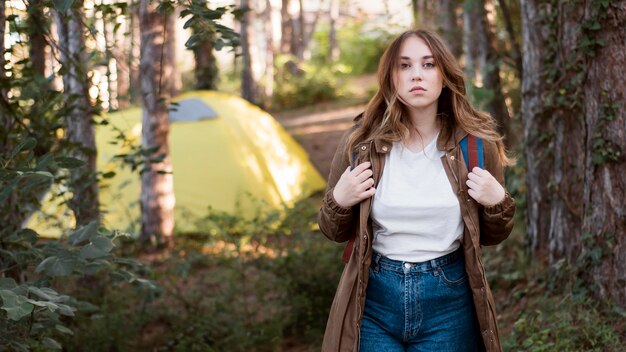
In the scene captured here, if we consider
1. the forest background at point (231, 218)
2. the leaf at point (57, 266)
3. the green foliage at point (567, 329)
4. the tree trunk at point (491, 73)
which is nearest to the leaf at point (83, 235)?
the forest background at point (231, 218)

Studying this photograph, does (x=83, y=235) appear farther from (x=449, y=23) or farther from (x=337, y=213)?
(x=449, y=23)

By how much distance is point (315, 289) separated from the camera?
6523mm

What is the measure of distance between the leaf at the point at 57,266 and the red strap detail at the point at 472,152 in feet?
4.67

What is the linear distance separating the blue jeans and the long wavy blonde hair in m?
0.38

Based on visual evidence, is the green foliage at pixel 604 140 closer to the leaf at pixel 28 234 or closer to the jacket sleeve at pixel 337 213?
the jacket sleeve at pixel 337 213

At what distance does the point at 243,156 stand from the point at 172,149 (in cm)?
85

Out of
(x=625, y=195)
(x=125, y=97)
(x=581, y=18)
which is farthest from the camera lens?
(x=125, y=97)

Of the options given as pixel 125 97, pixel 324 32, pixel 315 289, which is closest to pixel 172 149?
pixel 315 289

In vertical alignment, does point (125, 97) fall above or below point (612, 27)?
below

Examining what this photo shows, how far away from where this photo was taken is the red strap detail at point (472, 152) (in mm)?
2789

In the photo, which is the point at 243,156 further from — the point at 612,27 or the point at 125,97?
the point at 612,27

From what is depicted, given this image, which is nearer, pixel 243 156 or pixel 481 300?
pixel 481 300

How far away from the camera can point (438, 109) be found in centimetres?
298

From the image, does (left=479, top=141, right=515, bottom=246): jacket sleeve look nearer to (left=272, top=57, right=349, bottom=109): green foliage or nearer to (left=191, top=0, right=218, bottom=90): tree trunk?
(left=191, top=0, right=218, bottom=90): tree trunk
